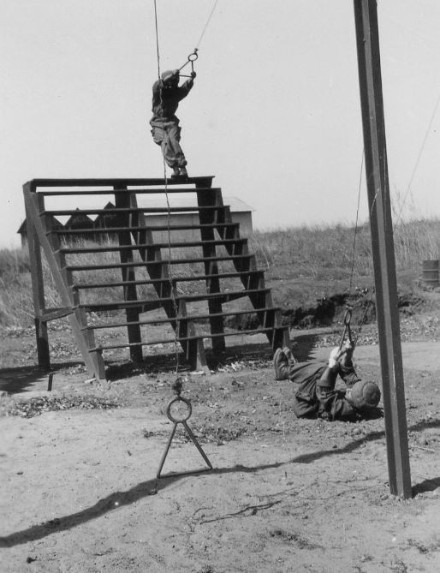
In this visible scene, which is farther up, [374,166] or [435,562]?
[374,166]

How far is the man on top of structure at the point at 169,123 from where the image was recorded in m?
11.5

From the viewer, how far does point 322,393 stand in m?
8.11

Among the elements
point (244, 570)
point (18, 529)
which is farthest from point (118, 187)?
point (244, 570)

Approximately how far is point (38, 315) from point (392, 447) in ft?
25.7

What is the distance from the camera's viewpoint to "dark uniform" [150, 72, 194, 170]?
11659mm

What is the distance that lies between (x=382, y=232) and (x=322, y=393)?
287 centimetres

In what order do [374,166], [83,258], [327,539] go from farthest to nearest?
[83,258] → [374,166] → [327,539]

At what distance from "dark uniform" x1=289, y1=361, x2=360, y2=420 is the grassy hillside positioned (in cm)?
796

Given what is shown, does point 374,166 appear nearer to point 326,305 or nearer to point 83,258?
point 326,305

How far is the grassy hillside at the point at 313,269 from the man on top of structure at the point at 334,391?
8.00 metres

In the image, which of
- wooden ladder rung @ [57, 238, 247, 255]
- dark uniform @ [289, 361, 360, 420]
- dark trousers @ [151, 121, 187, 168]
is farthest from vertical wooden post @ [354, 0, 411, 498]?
dark trousers @ [151, 121, 187, 168]

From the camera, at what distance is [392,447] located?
5695 mm

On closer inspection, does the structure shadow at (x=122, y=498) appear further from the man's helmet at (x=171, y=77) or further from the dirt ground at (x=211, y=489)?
the man's helmet at (x=171, y=77)

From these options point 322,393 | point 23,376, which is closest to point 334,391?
point 322,393
